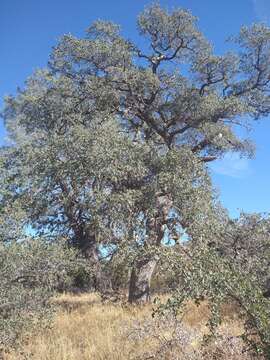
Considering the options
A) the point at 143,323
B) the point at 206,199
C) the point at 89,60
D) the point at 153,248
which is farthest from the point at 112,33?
the point at 153,248

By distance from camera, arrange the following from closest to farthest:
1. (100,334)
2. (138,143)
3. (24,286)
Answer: (24,286) < (100,334) < (138,143)

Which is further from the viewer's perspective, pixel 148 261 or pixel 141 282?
pixel 141 282

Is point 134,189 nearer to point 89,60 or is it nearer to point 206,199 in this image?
point 206,199

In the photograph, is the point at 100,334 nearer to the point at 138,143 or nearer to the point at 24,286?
the point at 24,286

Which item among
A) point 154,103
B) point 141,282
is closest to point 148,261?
point 141,282

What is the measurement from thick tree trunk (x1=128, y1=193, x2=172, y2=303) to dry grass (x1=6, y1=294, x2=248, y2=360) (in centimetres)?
100

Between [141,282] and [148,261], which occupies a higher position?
[148,261]

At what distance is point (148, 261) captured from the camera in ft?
56.2

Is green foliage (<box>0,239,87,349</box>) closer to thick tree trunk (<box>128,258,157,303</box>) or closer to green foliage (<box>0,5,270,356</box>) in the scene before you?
green foliage (<box>0,5,270,356</box>)

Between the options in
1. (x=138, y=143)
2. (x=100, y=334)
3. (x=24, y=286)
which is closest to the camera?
(x=24, y=286)

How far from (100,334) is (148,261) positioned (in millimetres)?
5357

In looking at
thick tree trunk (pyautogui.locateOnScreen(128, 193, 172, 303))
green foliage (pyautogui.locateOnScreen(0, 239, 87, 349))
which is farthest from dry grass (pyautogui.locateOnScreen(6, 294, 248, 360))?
thick tree trunk (pyautogui.locateOnScreen(128, 193, 172, 303))

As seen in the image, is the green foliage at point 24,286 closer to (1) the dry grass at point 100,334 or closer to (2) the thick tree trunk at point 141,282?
(1) the dry grass at point 100,334

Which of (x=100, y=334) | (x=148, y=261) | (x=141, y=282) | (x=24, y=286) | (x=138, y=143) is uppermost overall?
(x=138, y=143)
